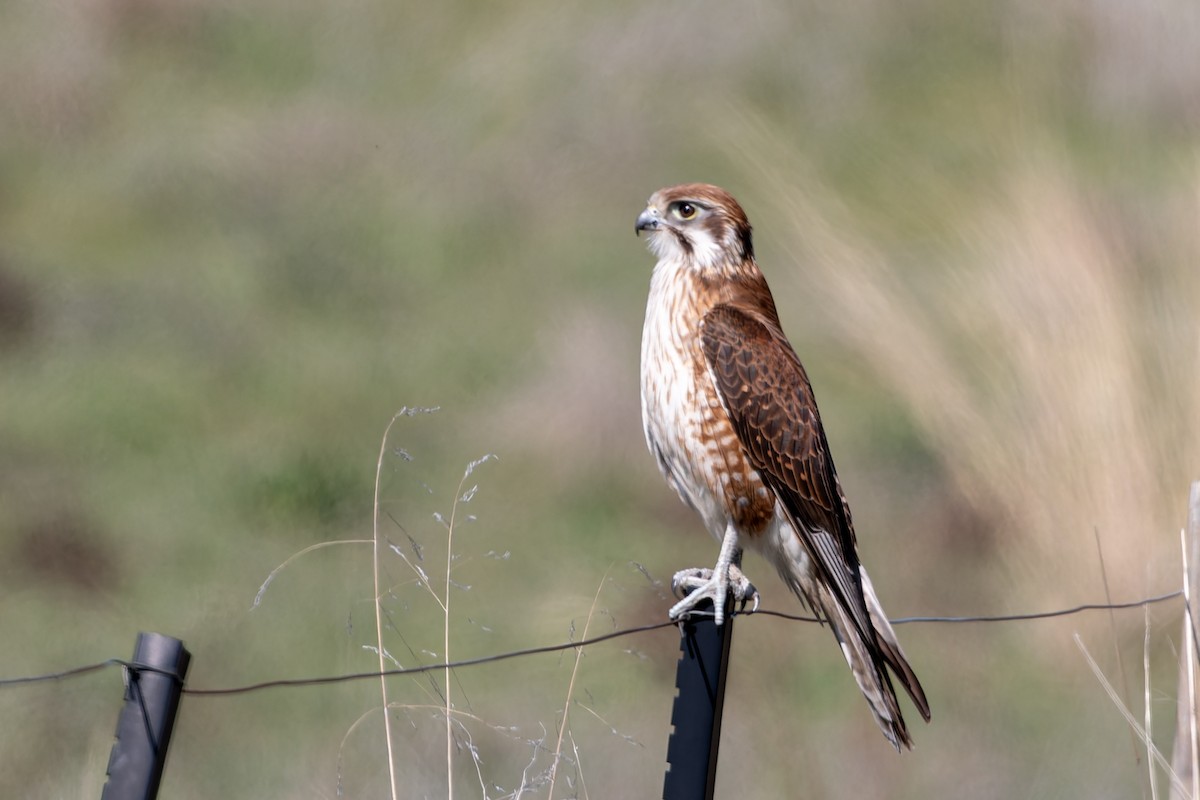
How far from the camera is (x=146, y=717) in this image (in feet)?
9.62

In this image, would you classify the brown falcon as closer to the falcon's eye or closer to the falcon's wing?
the falcon's wing

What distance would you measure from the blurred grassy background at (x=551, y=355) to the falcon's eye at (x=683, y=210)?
4.21 ft

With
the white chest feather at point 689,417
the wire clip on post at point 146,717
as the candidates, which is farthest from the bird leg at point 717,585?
the wire clip on post at point 146,717

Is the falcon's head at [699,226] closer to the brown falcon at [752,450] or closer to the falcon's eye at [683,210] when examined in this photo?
the falcon's eye at [683,210]

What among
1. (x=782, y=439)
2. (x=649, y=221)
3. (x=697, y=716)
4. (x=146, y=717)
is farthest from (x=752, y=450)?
(x=146, y=717)

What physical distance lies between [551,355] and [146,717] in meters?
3.89

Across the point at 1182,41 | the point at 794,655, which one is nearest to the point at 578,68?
the point at 1182,41

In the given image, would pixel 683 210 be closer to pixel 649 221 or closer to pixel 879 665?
pixel 649 221

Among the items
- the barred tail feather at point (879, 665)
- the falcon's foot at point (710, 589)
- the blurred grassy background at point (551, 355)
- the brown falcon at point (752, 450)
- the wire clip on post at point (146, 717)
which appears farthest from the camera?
the blurred grassy background at point (551, 355)

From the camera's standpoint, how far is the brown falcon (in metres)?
4.12

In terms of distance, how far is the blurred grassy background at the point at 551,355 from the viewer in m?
5.56

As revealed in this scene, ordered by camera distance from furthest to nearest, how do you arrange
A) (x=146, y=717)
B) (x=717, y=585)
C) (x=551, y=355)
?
(x=551, y=355) < (x=717, y=585) < (x=146, y=717)

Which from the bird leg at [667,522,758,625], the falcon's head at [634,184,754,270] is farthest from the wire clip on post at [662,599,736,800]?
the falcon's head at [634,184,754,270]

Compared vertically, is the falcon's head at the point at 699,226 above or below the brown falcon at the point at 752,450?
above
